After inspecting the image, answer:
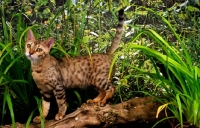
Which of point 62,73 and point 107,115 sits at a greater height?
point 62,73

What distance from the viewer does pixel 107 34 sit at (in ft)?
10.8

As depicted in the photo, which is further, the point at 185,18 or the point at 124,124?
the point at 185,18

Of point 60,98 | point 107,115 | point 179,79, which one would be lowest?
point 107,115

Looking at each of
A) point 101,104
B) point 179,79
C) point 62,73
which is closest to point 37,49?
point 62,73

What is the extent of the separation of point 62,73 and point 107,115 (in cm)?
40

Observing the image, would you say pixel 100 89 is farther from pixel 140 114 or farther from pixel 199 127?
pixel 199 127

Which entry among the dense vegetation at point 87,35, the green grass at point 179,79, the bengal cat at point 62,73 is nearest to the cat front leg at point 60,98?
the bengal cat at point 62,73

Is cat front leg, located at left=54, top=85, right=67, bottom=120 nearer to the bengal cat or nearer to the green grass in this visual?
the bengal cat

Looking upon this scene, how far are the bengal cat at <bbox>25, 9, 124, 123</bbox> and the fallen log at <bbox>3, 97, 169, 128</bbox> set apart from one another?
0.09 metres

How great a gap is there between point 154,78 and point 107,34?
1.00 meters

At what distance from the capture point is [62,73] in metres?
2.46

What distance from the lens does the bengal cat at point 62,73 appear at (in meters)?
2.35

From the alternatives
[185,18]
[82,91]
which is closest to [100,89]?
[82,91]

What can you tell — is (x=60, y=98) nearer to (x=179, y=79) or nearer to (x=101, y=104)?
(x=101, y=104)
